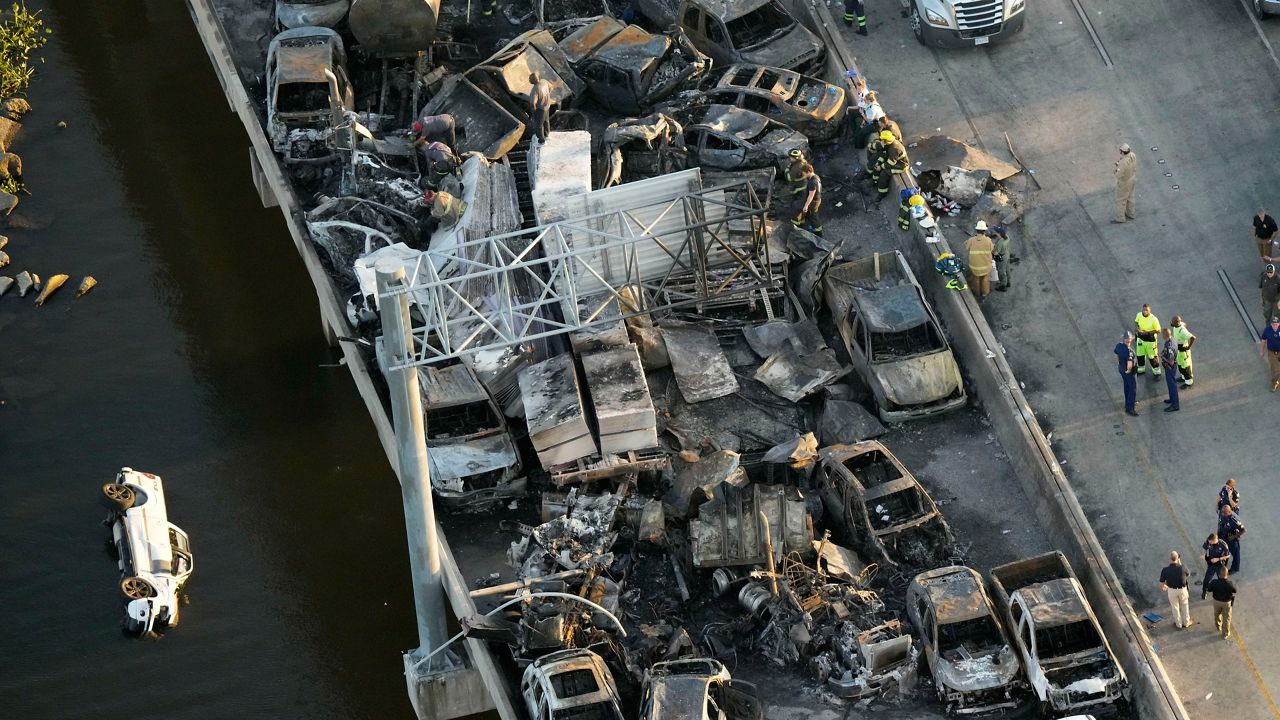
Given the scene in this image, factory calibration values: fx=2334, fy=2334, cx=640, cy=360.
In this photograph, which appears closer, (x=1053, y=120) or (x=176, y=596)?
(x=176, y=596)

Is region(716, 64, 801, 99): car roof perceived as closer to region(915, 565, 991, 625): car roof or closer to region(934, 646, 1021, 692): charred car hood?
region(915, 565, 991, 625): car roof

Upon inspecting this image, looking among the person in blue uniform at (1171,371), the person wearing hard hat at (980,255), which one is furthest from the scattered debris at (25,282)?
the person in blue uniform at (1171,371)

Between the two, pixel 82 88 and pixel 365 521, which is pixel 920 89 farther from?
pixel 82 88

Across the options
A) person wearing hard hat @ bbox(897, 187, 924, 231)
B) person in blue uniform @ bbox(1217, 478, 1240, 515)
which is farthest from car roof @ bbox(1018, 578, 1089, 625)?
person wearing hard hat @ bbox(897, 187, 924, 231)

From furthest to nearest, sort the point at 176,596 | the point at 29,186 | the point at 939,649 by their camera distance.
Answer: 1. the point at 29,186
2. the point at 176,596
3. the point at 939,649

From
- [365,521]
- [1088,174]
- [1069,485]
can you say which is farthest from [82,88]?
[1069,485]
